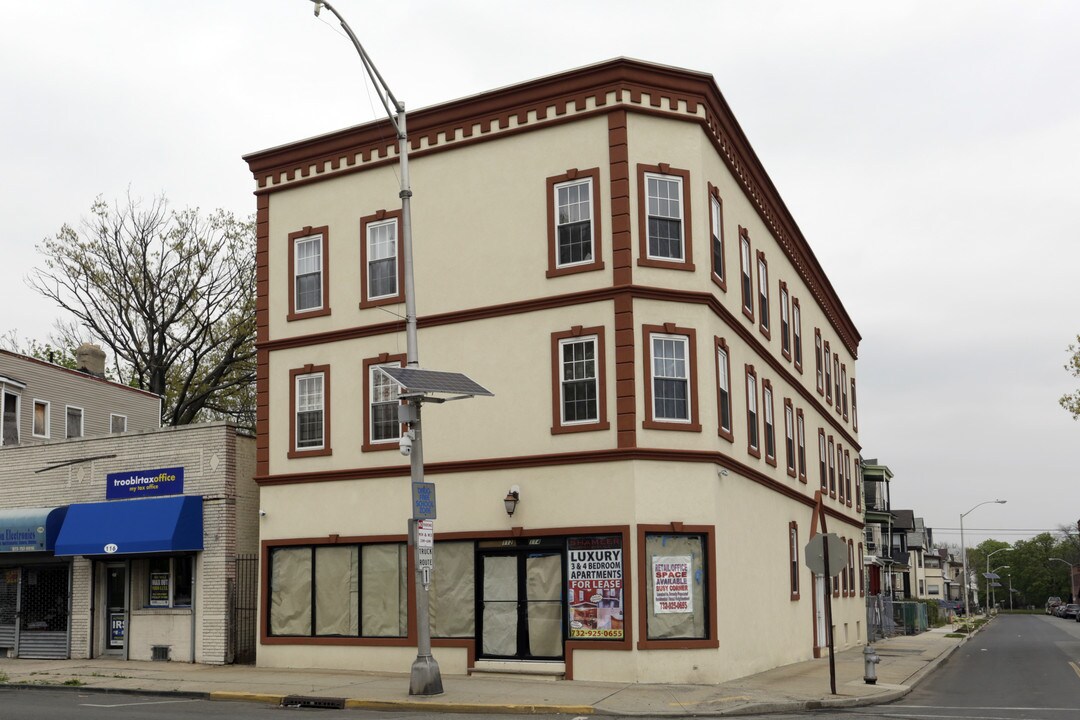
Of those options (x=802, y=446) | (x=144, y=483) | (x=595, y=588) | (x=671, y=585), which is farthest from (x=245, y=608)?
(x=802, y=446)

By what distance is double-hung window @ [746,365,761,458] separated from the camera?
85.1 feet

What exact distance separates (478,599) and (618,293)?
22.3 ft

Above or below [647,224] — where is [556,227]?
above

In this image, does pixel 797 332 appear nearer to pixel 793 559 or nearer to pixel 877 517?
pixel 793 559

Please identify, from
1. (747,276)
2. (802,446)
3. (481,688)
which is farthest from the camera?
(802,446)

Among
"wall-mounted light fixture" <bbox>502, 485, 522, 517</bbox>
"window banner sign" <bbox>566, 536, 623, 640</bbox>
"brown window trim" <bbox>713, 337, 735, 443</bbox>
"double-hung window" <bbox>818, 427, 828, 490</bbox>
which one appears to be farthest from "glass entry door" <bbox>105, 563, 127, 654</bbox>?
"double-hung window" <bbox>818, 427, 828, 490</bbox>

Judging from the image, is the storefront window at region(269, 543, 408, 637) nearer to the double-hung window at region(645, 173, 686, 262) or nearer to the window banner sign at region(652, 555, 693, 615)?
the window banner sign at region(652, 555, 693, 615)

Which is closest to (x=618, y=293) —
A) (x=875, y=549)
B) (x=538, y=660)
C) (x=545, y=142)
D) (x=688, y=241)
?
(x=688, y=241)

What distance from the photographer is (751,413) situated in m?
26.6

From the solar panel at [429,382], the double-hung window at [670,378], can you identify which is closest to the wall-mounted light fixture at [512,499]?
the solar panel at [429,382]

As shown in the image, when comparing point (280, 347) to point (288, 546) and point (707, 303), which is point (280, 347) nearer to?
point (288, 546)

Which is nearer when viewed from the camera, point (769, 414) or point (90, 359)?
point (769, 414)

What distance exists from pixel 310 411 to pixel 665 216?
31.1 feet

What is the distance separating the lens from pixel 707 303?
73.8 feet
